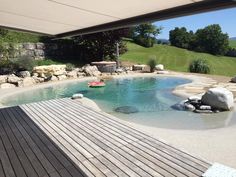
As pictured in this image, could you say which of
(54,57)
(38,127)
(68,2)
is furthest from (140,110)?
(54,57)

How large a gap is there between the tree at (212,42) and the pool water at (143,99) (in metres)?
35.0

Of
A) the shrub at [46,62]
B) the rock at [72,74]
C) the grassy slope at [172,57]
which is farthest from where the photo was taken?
the grassy slope at [172,57]

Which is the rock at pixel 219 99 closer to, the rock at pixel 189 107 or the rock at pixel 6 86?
the rock at pixel 189 107

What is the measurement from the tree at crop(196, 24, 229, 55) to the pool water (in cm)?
3496

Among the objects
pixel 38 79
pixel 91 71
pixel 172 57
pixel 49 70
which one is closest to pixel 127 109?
pixel 38 79

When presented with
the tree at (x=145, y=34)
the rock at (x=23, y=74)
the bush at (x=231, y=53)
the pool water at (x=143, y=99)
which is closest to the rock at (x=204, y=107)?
the pool water at (x=143, y=99)

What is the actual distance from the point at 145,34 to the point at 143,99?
3485 cm

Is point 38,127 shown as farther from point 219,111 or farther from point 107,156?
point 219,111

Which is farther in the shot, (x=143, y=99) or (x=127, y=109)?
(x=143, y=99)

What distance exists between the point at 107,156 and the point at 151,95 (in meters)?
10.3

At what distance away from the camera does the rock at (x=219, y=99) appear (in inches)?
434

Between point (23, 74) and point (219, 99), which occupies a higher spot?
point (23, 74)

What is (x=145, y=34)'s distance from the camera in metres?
47.7

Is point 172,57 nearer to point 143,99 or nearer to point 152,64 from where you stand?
point 152,64
